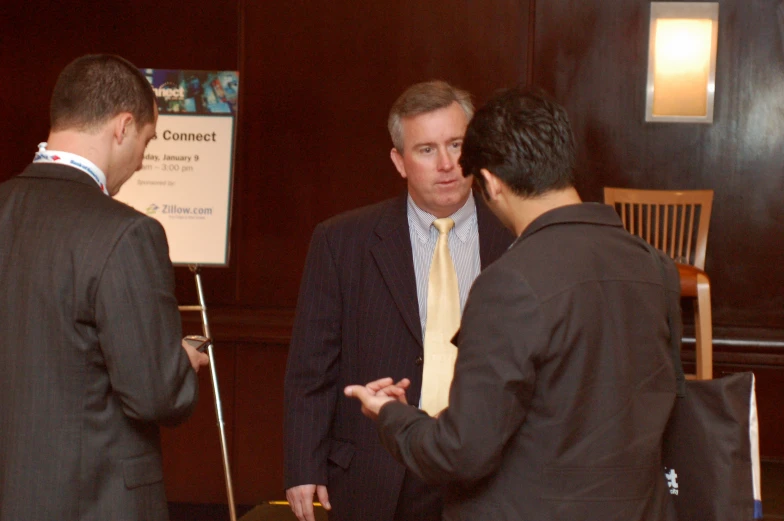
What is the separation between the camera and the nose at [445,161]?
249 cm

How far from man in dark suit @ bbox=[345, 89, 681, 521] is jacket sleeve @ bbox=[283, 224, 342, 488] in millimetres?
773

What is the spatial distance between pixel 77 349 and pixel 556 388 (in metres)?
1.00

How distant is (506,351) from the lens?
1537 mm

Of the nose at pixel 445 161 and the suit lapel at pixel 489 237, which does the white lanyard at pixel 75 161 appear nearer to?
the nose at pixel 445 161

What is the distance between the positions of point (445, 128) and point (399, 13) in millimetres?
2808

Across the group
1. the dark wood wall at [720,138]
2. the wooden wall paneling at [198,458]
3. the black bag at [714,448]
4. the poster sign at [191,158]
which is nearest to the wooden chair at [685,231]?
the dark wood wall at [720,138]

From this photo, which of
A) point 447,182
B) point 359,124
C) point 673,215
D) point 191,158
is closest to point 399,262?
point 447,182

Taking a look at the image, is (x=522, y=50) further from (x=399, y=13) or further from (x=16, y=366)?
(x=16, y=366)

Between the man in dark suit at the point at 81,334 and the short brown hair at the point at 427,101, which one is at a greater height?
the short brown hair at the point at 427,101

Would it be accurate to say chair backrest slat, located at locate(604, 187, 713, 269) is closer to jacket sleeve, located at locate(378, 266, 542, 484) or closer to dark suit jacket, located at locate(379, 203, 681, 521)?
dark suit jacket, located at locate(379, 203, 681, 521)

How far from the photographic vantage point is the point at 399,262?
2.49 meters

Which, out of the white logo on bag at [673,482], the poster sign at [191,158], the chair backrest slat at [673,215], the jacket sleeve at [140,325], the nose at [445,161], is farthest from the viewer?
the chair backrest slat at [673,215]

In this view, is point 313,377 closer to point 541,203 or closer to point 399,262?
point 399,262

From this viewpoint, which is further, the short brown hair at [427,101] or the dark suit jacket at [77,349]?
the short brown hair at [427,101]
